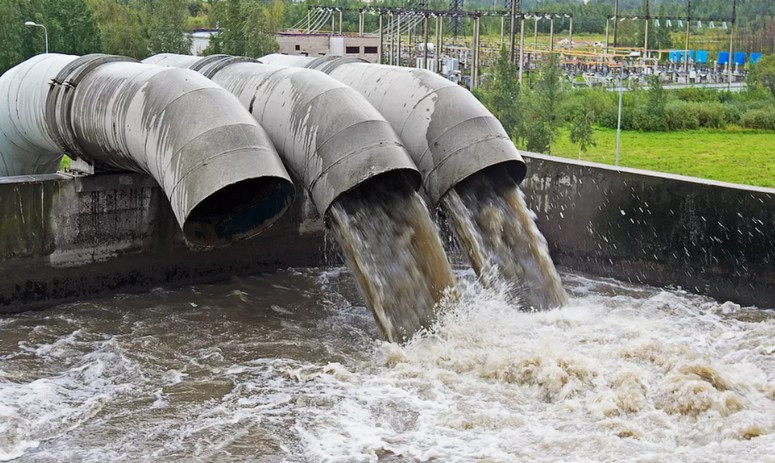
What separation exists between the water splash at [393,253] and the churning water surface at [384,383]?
0.32 meters

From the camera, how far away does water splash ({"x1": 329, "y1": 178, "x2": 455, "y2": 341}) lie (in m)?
13.1

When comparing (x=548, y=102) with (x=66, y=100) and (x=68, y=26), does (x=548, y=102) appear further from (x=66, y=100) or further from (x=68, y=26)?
(x=68, y=26)

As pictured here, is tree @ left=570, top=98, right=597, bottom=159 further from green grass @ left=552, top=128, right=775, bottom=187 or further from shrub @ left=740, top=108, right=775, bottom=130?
shrub @ left=740, top=108, right=775, bottom=130

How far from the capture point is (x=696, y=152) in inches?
1305

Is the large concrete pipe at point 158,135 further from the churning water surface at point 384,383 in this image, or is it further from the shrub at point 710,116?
the shrub at point 710,116

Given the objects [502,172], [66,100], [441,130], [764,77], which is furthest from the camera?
[764,77]


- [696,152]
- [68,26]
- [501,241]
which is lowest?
[696,152]

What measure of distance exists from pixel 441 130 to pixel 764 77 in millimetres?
38222

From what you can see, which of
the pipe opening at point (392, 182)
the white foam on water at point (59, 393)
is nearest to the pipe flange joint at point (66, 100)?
the white foam on water at point (59, 393)

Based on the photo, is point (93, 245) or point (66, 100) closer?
point (66, 100)

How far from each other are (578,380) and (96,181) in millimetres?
7928

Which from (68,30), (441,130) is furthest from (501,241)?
(68,30)

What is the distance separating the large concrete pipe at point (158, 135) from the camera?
1255 cm

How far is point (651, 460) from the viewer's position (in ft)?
31.5
